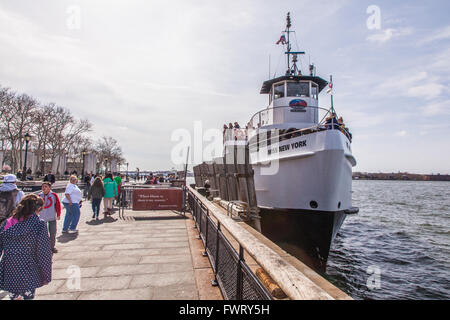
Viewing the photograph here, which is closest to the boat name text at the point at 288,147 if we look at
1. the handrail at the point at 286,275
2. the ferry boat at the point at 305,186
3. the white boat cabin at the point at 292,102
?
the ferry boat at the point at 305,186

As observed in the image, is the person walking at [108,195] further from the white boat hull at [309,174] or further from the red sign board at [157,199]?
the white boat hull at [309,174]

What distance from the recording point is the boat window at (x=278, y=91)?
13844mm

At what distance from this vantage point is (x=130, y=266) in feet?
16.2

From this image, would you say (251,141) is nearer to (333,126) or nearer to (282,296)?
(333,126)

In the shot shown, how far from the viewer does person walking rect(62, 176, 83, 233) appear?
24.7 feet

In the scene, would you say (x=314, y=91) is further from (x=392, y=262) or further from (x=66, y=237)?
(x=66, y=237)

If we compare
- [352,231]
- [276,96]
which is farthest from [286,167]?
[352,231]

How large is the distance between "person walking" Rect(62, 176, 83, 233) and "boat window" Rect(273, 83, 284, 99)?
10118mm

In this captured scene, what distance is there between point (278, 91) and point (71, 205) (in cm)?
1058

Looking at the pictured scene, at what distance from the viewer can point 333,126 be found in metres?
8.58

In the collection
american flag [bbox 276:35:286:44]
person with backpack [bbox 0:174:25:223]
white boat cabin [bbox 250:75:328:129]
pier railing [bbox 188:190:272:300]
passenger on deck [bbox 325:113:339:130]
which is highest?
american flag [bbox 276:35:286:44]

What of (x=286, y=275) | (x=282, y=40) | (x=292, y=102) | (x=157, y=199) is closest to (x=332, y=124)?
(x=292, y=102)

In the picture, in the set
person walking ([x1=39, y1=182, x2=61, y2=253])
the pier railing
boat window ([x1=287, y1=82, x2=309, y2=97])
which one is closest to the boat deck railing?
boat window ([x1=287, y1=82, x2=309, y2=97])

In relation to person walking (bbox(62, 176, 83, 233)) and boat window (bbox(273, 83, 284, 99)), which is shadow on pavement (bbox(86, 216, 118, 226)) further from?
boat window (bbox(273, 83, 284, 99))
